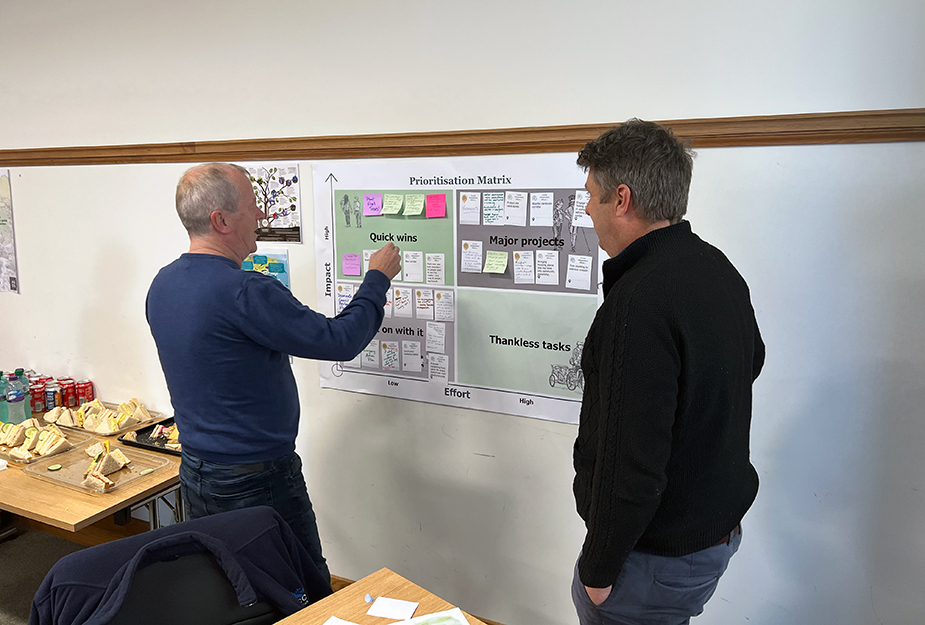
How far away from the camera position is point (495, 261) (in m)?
2.29

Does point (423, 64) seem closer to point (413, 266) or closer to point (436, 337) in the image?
point (413, 266)

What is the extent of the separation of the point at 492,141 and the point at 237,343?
1.03m

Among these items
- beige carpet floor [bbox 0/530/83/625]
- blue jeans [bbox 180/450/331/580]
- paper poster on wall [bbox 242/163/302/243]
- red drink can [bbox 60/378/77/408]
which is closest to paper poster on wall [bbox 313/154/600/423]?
paper poster on wall [bbox 242/163/302/243]

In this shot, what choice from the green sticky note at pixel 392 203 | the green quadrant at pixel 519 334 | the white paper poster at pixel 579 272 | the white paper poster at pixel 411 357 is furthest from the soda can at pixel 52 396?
the white paper poster at pixel 579 272

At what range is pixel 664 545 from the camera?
1.30m

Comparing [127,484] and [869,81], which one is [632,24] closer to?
[869,81]

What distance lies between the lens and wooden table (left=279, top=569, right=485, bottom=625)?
132cm

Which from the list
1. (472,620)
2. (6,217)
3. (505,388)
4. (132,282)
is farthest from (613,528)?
(6,217)

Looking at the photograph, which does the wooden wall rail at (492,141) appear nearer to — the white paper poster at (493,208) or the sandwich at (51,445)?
the white paper poster at (493,208)

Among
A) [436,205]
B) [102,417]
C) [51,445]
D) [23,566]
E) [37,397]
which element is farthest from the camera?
[37,397]

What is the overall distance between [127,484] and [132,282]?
108cm

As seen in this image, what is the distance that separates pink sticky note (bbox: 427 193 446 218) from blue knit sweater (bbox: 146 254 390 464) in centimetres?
49

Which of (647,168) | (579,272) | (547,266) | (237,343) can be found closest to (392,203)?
(547,266)

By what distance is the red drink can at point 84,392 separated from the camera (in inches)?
126
